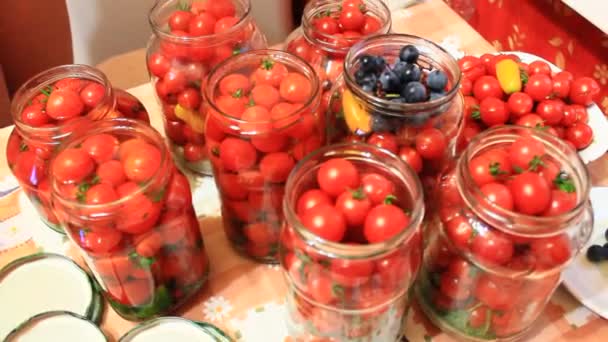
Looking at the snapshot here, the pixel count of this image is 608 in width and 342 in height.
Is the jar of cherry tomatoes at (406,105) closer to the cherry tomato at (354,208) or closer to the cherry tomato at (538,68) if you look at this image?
the cherry tomato at (354,208)

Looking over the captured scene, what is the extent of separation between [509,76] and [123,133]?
571mm

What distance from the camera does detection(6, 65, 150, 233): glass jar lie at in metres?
0.70

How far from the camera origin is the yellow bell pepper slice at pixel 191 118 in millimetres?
805

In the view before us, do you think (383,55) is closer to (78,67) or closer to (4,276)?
(78,67)

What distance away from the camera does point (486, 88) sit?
86 centimetres

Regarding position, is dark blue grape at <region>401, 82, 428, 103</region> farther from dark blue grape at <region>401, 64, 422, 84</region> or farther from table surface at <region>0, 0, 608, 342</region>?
table surface at <region>0, 0, 608, 342</region>

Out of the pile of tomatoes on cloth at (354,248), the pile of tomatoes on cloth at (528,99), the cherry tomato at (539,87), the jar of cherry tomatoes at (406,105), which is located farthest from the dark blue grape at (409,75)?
the cherry tomato at (539,87)

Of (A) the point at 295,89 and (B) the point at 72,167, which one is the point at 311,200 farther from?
(B) the point at 72,167

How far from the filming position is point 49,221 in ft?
2.65

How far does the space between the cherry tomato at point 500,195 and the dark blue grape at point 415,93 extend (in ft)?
0.40

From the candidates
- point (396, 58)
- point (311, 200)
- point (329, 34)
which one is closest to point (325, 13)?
point (329, 34)

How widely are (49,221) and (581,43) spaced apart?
3.37 ft

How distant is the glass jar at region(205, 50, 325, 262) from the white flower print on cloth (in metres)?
0.09

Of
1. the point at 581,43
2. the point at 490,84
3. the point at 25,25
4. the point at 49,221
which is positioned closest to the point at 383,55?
the point at 490,84
